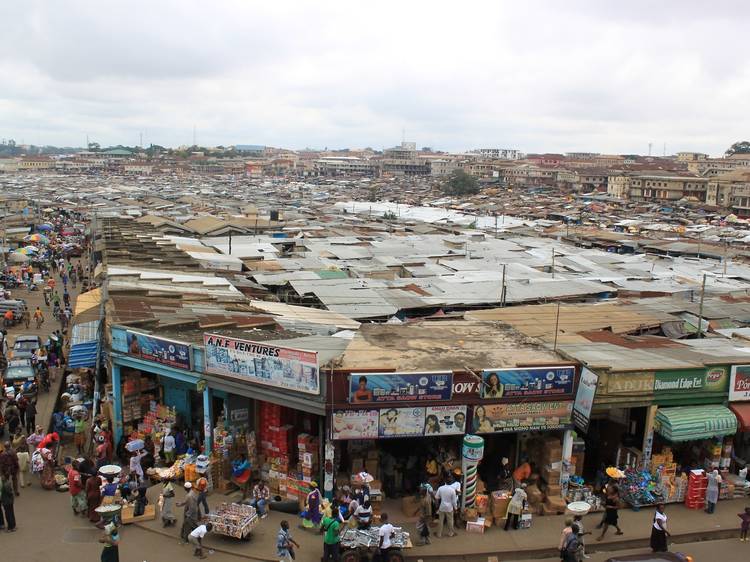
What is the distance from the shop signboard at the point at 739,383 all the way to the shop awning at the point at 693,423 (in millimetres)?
344

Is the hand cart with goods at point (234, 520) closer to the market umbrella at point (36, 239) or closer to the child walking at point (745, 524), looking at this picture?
the child walking at point (745, 524)

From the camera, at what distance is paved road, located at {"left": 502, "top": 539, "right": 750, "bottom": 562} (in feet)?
29.0

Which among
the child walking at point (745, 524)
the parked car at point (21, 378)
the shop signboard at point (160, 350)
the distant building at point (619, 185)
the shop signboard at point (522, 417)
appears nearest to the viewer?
the child walking at point (745, 524)

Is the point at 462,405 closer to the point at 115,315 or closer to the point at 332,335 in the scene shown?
the point at 332,335

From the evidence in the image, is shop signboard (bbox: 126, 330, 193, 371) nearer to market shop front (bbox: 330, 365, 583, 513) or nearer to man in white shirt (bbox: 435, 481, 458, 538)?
market shop front (bbox: 330, 365, 583, 513)

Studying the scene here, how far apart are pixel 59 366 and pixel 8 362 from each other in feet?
3.76

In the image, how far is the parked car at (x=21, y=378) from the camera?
1466cm

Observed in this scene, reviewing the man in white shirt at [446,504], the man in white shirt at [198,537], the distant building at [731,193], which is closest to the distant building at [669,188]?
the distant building at [731,193]

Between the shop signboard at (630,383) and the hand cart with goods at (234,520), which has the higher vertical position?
the shop signboard at (630,383)

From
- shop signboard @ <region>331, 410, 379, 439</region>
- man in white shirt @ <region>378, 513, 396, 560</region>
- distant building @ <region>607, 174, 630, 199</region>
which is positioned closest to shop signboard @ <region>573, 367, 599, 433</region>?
shop signboard @ <region>331, 410, 379, 439</region>

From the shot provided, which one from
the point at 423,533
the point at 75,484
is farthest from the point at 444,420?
the point at 75,484

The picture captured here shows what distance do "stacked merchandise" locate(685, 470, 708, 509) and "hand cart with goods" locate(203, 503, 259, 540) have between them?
6522 millimetres

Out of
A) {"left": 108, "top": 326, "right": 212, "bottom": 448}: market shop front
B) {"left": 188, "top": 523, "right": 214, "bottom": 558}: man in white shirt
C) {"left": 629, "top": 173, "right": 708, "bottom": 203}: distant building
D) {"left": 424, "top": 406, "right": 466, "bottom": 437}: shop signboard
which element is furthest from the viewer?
{"left": 629, "top": 173, "right": 708, "bottom": 203}: distant building

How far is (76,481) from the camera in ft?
30.7
